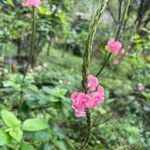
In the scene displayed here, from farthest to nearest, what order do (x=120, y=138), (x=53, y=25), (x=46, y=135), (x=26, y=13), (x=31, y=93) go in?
(x=120, y=138)
(x=26, y=13)
(x=53, y=25)
(x=31, y=93)
(x=46, y=135)

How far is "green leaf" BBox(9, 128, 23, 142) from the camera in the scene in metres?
1.97

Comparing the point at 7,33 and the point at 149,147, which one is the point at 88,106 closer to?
the point at 149,147

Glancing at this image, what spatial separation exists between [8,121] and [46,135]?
32 centimetres

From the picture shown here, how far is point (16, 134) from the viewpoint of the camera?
1996 mm

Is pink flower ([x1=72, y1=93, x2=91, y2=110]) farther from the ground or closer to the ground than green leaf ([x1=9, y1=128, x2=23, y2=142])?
farther from the ground

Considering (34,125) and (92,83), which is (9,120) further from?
(92,83)

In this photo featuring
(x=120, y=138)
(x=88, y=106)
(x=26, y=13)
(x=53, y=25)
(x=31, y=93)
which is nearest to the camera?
(x=88, y=106)

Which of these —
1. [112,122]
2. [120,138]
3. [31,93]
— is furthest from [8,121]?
[112,122]

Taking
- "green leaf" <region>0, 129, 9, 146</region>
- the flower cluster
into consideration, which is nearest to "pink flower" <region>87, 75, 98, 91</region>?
the flower cluster

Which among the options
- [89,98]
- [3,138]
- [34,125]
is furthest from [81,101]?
[3,138]

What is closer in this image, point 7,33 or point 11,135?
point 11,135

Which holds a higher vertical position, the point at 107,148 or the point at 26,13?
the point at 26,13

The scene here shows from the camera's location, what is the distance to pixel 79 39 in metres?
4.59

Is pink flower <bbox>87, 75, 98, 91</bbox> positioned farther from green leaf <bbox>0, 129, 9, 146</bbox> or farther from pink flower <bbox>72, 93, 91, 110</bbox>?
green leaf <bbox>0, 129, 9, 146</bbox>
